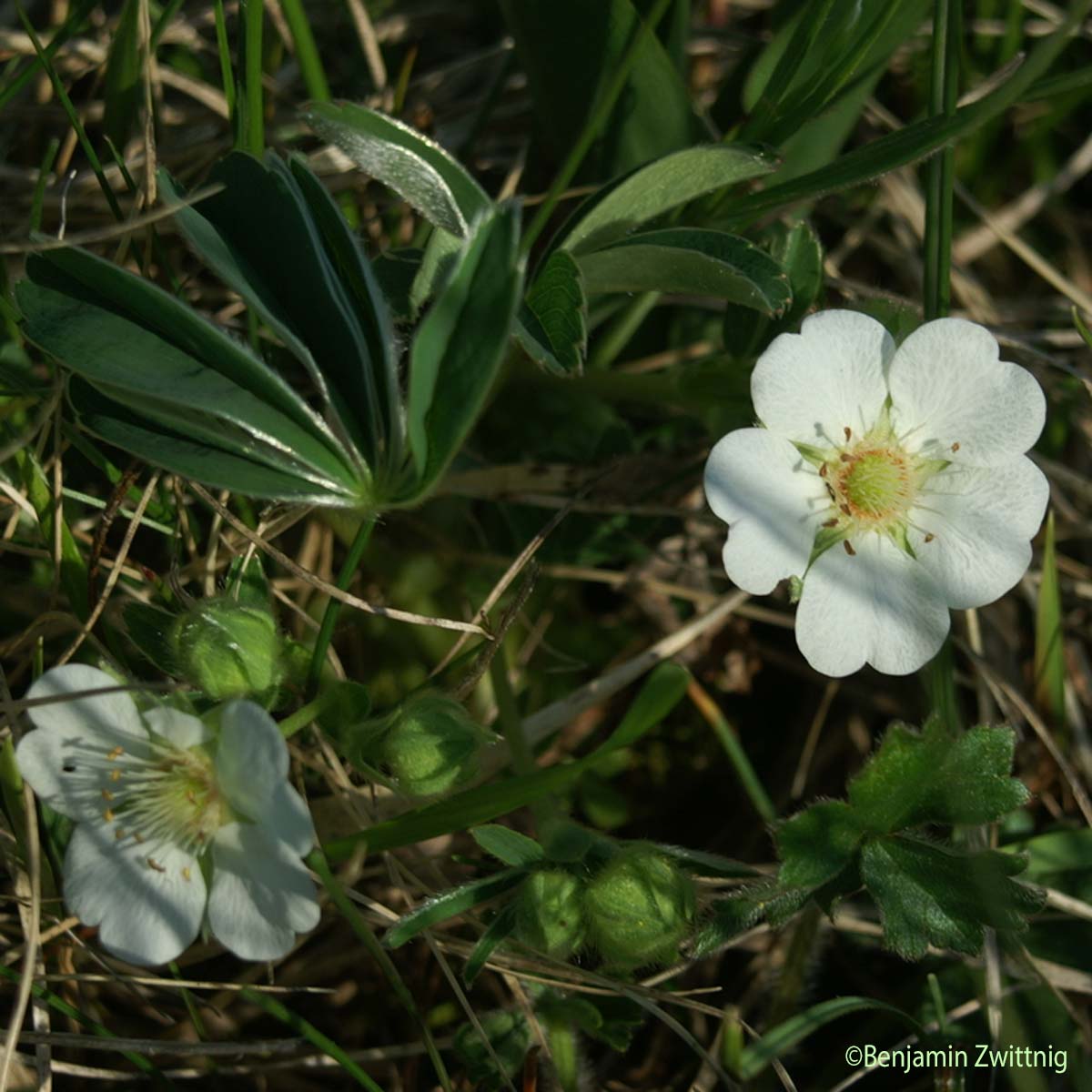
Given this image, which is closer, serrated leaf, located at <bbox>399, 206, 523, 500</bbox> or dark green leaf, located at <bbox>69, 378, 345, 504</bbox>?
serrated leaf, located at <bbox>399, 206, 523, 500</bbox>

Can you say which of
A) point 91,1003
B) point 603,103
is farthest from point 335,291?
point 91,1003

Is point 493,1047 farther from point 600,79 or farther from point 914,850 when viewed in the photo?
point 600,79

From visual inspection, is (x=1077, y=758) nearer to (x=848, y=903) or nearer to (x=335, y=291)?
(x=848, y=903)

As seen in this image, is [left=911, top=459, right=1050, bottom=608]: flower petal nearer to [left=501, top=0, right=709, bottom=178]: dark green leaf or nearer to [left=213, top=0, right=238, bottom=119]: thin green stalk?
[left=501, top=0, right=709, bottom=178]: dark green leaf

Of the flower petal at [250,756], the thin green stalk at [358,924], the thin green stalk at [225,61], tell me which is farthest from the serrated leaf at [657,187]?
the thin green stalk at [358,924]

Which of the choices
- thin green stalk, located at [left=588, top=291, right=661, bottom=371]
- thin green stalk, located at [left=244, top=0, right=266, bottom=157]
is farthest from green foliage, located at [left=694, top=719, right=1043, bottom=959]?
thin green stalk, located at [left=244, top=0, right=266, bottom=157]

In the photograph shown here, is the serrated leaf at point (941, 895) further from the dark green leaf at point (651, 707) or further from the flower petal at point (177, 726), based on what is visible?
the flower petal at point (177, 726)
